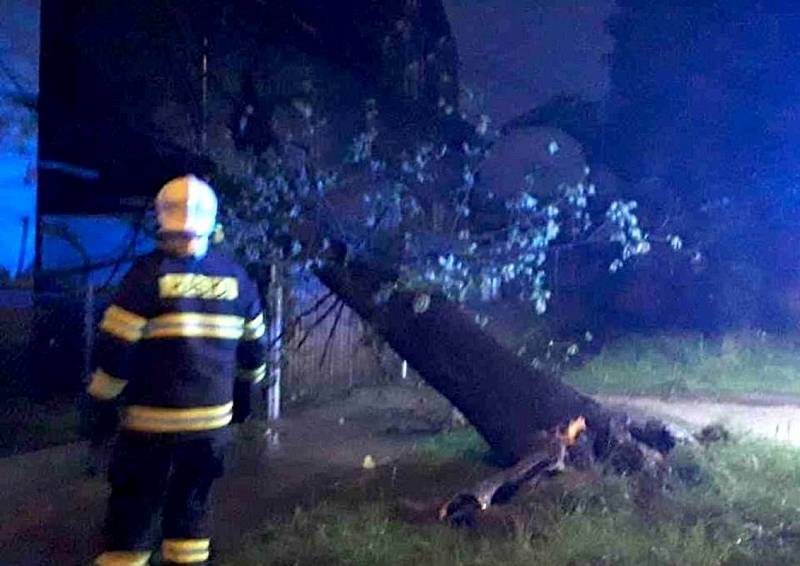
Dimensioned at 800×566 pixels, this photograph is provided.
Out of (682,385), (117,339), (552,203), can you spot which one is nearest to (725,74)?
(682,385)

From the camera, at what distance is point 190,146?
7.82 metres

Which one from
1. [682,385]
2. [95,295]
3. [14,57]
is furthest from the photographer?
[682,385]

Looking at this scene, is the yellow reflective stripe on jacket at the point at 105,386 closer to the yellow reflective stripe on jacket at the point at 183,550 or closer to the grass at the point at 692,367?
the yellow reflective stripe on jacket at the point at 183,550

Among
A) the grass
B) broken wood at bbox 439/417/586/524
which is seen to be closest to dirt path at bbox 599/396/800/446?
the grass

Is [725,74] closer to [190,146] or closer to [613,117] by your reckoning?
[613,117]

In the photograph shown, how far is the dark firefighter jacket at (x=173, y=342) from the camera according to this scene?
4.52 metres

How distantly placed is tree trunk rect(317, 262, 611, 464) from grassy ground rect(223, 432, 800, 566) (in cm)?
42

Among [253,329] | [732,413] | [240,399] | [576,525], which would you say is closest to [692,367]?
[732,413]

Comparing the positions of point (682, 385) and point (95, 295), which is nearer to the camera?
point (95, 295)

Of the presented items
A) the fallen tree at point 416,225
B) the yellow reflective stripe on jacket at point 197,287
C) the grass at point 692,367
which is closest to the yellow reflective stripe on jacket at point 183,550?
the yellow reflective stripe on jacket at point 197,287

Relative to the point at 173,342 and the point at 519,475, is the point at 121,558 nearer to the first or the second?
the point at 173,342

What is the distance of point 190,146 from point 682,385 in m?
6.04

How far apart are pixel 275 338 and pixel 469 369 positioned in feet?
4.38

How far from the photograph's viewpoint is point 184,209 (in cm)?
459
